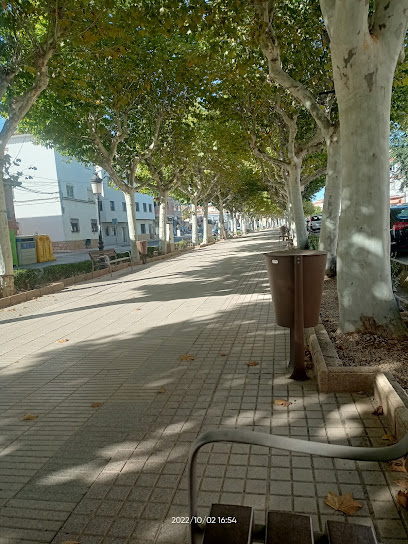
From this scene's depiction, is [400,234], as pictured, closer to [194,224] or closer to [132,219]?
[132,219]

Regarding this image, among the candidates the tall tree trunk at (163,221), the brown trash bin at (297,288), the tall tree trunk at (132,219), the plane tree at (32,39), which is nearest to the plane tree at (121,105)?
the tall tree trunk at (132,219)

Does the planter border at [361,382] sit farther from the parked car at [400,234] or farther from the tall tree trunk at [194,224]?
the tall tree trunk at [194,224]

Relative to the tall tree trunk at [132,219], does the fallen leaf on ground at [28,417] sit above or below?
below

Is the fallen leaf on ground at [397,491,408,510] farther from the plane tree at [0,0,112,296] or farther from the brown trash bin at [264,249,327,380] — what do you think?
the plane tree at [0,0,112,296]

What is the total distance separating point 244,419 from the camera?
3389 millimetres

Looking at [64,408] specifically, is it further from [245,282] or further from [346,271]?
[245,282]

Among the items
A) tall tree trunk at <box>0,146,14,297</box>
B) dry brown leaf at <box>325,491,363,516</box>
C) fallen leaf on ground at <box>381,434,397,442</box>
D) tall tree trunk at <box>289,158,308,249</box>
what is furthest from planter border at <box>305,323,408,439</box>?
tall tree trunk at <box>289,158,308,249</box>

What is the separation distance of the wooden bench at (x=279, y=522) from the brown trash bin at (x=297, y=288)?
252 centimetres

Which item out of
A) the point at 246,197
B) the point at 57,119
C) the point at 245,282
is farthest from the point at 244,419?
the point at 246,197

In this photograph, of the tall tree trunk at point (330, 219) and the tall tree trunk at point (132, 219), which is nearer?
the tall tree trunk at point (330, 219)

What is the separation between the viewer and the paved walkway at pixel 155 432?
2.33m

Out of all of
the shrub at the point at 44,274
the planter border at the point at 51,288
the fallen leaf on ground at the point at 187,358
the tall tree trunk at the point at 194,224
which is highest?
the tall tree trunk at the point at 194,224

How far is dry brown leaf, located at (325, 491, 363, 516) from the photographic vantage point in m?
2.24

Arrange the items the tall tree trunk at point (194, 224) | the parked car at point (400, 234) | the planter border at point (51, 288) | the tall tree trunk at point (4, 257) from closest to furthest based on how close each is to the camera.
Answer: the planter border at point (51, 288), the tall tree trunk at point (4, 257), the parked car at point (400, 234), the tall tree trunk at point (194, 224)
